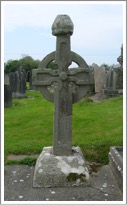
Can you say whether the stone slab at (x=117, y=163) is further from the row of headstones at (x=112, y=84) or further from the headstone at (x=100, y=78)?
the headstone at (x=100, y=78)

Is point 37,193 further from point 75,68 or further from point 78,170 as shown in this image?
point 75,68

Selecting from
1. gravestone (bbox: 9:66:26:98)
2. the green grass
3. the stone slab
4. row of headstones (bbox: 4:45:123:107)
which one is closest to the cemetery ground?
the green grass

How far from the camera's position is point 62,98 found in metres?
5.72

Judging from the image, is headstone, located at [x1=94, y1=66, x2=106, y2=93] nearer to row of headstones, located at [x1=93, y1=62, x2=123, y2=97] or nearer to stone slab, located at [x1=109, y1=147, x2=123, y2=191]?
row of headstones, located at [x1=93, y1=62, x2=123, y2=97]

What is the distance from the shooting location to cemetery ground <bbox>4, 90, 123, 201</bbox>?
5066 mm

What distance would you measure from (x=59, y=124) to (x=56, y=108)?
301 millimetres

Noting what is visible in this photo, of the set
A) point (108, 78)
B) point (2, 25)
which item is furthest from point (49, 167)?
point (108, 78)

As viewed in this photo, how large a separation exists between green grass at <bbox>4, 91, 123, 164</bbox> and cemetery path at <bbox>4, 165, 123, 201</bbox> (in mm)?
1075

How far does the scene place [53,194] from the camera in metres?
5.07

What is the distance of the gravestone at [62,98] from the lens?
214 inches

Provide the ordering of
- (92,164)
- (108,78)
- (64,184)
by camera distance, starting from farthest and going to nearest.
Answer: (108,78) < (92,164) < (64,184)

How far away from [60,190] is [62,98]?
1621 mm

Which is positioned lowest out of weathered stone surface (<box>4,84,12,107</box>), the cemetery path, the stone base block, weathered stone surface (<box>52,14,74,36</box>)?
the cemetery path

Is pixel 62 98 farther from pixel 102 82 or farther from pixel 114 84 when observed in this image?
pixel 102 82
